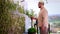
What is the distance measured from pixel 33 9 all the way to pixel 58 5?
17.0 inches

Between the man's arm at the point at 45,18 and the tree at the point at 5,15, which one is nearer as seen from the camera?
the tree at the point at 5,15

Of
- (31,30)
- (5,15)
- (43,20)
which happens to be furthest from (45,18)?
(5,15)

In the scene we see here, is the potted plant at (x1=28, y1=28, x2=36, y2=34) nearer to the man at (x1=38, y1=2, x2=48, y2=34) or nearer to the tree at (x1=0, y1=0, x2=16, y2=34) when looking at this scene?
the man at (x1=38, y1=2, x2=48, y2=34)

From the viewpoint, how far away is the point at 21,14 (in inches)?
89.3

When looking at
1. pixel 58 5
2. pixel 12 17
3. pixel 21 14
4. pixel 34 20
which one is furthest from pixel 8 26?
pixel 58 5

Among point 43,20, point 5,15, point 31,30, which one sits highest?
point 5,15

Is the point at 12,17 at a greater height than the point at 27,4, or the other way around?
the point at 27,4

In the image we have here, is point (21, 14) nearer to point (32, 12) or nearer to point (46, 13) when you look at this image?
point (32, 12)

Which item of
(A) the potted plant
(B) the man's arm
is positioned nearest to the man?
(B) the man's arm

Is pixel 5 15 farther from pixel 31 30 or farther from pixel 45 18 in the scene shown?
pixel 45 18

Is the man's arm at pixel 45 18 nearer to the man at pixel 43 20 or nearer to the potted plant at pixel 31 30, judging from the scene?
the man at pixel 43 20

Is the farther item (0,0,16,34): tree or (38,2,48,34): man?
(38,2,48,34): man

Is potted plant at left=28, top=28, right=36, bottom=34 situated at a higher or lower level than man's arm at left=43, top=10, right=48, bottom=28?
lower

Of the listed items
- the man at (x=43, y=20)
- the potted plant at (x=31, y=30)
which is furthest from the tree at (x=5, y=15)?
the man at (x=43, y=20)
